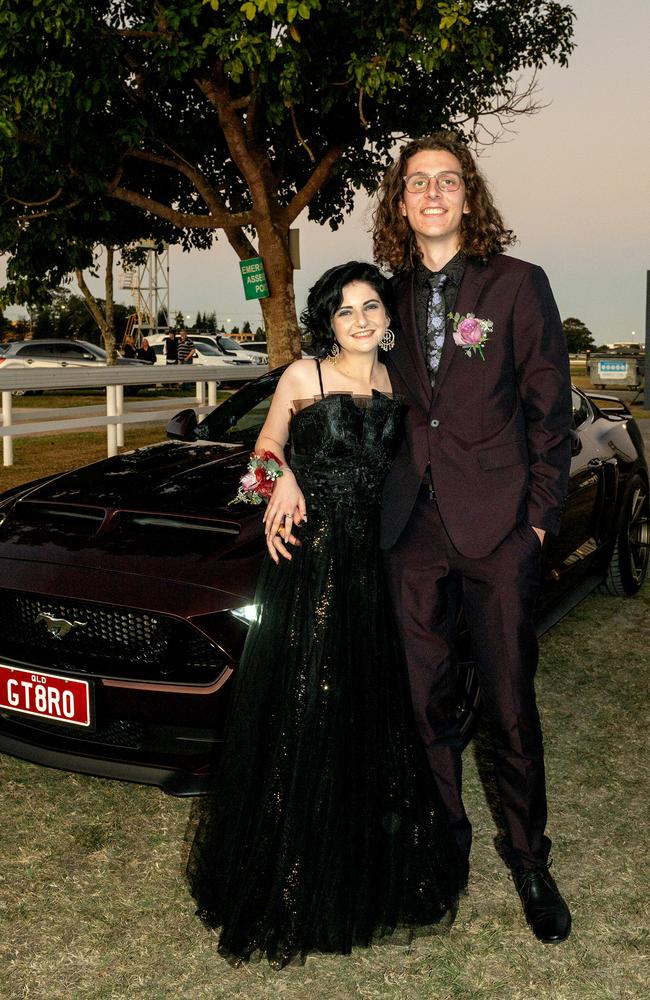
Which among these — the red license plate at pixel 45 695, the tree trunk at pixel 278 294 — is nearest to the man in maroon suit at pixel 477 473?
the red license plate at pixel 45 695

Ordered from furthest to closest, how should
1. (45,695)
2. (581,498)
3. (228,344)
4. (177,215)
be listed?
(228,344)
(177,215)
(581,498)
(45,695)

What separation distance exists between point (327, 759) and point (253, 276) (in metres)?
9.32

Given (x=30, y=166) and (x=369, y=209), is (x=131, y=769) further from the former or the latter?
(x=30, y=166)

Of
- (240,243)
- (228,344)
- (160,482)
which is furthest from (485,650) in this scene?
(228,344)

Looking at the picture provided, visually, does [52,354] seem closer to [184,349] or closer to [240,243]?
[184,349]

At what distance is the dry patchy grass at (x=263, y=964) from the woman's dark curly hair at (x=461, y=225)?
1800mm

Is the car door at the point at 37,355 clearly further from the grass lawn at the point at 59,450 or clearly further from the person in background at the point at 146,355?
the grass lawn at the point at 59,450

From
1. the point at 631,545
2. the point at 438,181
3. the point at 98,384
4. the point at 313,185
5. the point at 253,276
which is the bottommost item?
the point at 631,545

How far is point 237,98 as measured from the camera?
12.4 meters

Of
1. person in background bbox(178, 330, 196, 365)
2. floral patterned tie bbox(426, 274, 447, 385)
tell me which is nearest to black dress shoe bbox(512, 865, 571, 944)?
floral patterned tie bbox(426, 274, 447, 385)

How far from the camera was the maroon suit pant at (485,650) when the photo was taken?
8.81 ft

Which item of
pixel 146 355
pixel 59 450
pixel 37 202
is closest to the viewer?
pixel 37 202

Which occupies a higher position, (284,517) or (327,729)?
(284,517)

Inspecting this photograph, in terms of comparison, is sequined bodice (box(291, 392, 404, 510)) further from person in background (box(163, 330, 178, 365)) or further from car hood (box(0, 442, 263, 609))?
person in background (box(163, 330, 178, 365))
